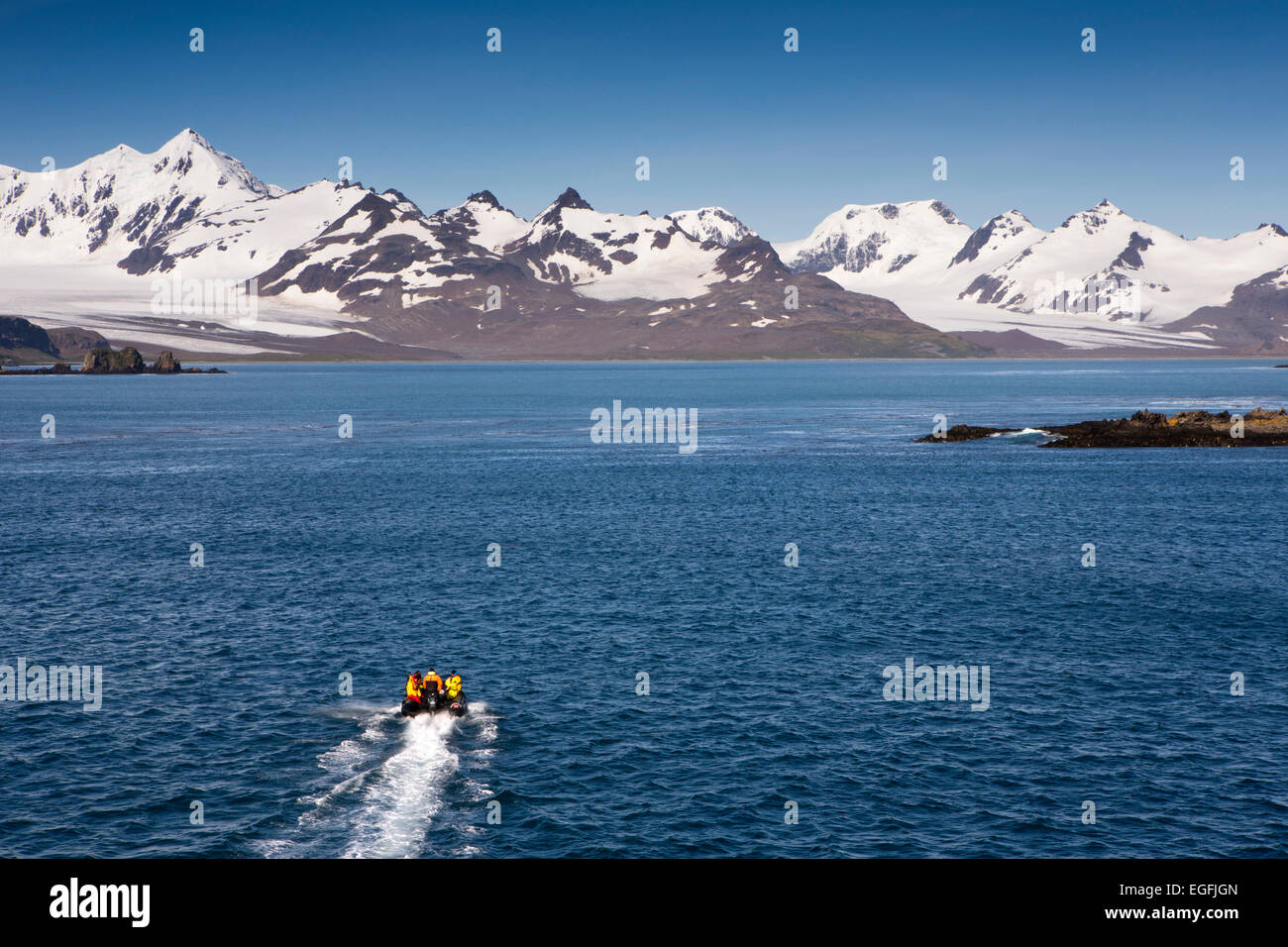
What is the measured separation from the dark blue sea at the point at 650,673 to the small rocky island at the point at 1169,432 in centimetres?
5074

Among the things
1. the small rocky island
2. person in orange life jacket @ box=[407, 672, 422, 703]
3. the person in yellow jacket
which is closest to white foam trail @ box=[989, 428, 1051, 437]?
the small rocky island

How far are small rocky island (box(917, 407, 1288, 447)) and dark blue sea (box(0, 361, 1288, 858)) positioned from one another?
50743 millimetres

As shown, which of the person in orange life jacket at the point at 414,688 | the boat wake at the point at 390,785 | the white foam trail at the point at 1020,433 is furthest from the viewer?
the white foam trail at the point at 1020,433

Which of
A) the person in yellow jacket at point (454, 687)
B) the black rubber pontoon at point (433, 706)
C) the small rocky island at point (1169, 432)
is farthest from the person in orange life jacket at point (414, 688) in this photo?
the small rocky island at point (1169, 432)

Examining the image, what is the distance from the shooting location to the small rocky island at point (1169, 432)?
16500 cm

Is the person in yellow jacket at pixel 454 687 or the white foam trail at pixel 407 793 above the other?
the person in yellow jacket at pixel 454 687

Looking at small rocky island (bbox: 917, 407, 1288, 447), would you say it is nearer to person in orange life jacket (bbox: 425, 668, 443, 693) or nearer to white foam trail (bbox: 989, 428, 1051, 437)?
white foam trail (bbox: 989, 428, 1051, 437)

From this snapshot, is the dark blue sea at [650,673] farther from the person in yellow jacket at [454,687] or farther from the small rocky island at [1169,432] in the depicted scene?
the small rocky island at [1169,432]

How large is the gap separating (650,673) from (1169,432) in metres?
143

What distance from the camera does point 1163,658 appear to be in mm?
56844

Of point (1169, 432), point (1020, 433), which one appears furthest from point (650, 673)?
point (1169, 432)

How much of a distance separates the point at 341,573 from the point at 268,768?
128 ft
